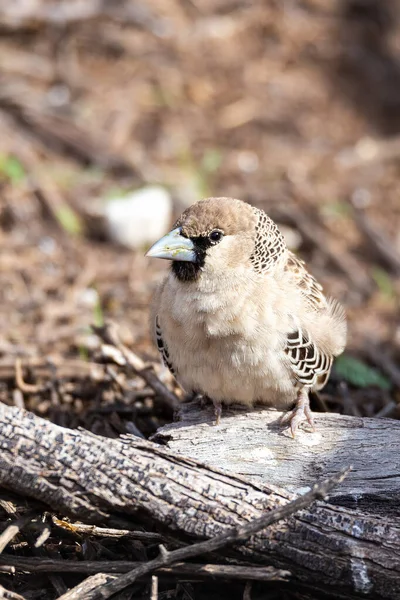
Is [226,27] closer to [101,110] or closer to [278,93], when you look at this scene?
[278,93]

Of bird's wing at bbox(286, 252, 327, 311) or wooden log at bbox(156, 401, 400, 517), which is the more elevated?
bird's wing at bbox(286, 252, 327, 311)

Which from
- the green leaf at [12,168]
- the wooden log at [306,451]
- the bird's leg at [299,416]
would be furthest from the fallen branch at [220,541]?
the green leaf at [12,168]

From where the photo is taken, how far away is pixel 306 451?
4.04 meters

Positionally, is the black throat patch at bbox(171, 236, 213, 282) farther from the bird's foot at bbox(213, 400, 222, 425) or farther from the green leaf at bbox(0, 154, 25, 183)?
the green leaf at bbox(0, 154, 25, 183)

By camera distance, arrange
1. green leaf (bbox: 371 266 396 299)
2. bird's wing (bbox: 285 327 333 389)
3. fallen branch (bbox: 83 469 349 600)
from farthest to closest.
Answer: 1. green leaf (bbox: 371 266 396 299)
2. bird's wing (bbox: 285 327 333 389)
3. fallen branch (bbox: 83 469 349 600)

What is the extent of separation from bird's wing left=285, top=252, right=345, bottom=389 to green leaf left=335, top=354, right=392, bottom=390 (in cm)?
90

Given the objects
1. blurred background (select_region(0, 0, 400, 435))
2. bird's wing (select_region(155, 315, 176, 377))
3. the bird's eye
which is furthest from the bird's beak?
blurred background (select_region(0, 0, 400, 435))

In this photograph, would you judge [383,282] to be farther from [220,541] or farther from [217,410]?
[220,541]

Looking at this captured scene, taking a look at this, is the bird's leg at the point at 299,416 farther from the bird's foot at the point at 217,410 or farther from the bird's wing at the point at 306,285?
the bird's wing at the point at 306,285

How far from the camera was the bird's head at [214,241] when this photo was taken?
4254mm

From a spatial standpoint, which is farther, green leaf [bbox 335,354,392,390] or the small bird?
green leaf [bbox 335,354,392,390]

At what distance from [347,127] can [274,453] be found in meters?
6.85

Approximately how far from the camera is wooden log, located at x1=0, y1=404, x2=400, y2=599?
10.9 feet

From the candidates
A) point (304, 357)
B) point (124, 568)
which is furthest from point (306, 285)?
point (124, 568)
